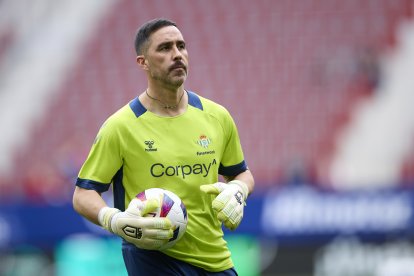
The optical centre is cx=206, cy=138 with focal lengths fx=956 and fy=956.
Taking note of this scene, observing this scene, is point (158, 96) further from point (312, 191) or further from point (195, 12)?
point (195, 12)

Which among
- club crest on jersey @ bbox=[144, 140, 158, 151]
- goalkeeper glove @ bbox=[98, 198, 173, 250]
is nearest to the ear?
club crest on jersey @ bbox=[144, 140, 158, 151]

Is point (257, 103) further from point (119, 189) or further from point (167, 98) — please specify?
point (119, 189)

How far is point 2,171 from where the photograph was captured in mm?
15734

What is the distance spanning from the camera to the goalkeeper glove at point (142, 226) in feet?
17.1

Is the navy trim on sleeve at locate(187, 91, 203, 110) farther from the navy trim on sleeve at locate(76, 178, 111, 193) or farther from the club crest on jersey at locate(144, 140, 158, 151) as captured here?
the navy trim on sleeve at locate(76, 178, 111, 193)

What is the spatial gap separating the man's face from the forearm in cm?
80

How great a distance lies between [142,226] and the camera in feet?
17.0

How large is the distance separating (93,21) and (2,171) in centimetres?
324

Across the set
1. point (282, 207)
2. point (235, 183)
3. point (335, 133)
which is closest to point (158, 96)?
point (235, 183)

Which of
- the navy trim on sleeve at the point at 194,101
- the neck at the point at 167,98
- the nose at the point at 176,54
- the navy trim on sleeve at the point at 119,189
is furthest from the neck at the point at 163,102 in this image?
the navy trim on sleeve at the point at 119,189

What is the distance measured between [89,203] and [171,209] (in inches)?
21.1

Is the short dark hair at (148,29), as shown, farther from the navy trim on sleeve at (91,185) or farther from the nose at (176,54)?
the navy trim on sleeve at (91,185)

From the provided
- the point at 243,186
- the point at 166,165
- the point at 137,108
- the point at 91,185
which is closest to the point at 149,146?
the point at 166,165

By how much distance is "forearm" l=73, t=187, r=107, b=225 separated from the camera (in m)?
5.49
